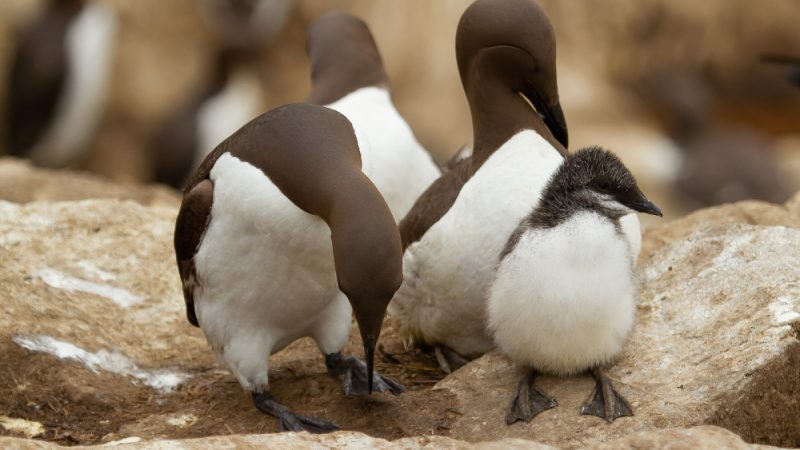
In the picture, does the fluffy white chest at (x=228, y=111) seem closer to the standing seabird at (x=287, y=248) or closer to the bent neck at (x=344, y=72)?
the bent neck at (x=344, y=72)

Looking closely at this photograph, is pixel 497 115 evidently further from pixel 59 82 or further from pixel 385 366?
pixel 59 82

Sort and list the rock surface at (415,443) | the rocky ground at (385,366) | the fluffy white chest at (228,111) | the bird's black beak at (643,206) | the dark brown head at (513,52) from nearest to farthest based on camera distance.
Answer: the rock surface at (415,443) < the rocky ground at (385,366) < the bird's black beak at (643,206) < the dark brown head at (513,52) < the fluffy white chest at (228,111)

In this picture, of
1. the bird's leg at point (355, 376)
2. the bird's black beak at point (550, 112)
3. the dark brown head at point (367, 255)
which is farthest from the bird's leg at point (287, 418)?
the bird's black beak at point (550, 112)

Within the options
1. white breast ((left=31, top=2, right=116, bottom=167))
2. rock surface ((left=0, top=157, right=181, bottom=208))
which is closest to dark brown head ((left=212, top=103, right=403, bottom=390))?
rock surface ((left=0, top=157, right=181, bottom=208))

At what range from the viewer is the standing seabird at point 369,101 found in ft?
27.7

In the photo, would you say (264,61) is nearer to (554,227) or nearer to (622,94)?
(622,94)

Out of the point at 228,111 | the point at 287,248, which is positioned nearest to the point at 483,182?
the point at 287,248

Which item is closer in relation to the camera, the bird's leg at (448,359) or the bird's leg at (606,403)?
the bird's leg at (606,403)

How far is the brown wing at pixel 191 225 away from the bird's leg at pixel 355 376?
2.60ft

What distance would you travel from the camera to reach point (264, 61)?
18.6 meters

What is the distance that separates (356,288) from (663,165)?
40.6 ft

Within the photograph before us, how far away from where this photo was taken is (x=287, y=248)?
6.50m

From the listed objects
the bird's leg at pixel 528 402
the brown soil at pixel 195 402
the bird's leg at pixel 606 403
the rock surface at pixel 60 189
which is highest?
the bird's leg at pixel 606 403

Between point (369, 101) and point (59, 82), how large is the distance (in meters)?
9.35
